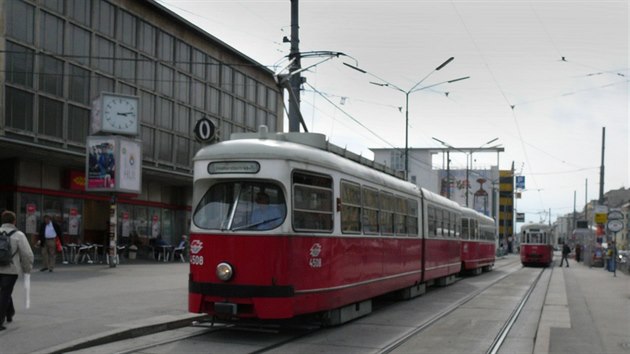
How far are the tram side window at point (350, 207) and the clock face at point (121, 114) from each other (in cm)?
1478

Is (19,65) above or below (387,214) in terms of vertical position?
above

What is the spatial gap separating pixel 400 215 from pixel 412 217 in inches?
49.9

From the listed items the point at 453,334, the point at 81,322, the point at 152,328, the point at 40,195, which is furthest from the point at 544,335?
the point at 40,195

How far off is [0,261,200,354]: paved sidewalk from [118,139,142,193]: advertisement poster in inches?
230

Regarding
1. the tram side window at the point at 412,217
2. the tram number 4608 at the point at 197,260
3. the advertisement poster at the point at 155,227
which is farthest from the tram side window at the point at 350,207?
the advertisement poster at the point at 155,227

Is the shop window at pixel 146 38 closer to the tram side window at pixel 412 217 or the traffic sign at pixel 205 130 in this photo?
the traffic sign at pixel 205 130

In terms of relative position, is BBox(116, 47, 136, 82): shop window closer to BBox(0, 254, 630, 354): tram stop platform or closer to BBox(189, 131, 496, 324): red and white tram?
BBox(0, 254, 630, 354): tram stop platform

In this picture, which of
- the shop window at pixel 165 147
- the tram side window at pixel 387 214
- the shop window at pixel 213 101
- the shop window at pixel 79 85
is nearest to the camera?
the tram side window at pixel 387 214

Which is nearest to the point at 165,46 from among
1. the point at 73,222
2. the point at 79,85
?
the point at 79,85

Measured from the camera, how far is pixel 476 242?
29.8 m

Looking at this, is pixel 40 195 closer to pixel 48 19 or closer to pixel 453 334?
pixel 48 19

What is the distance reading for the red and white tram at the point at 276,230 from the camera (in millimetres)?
10203

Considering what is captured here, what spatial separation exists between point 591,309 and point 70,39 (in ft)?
70.5

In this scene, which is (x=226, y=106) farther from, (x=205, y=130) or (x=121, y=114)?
(x=205, y=130)
